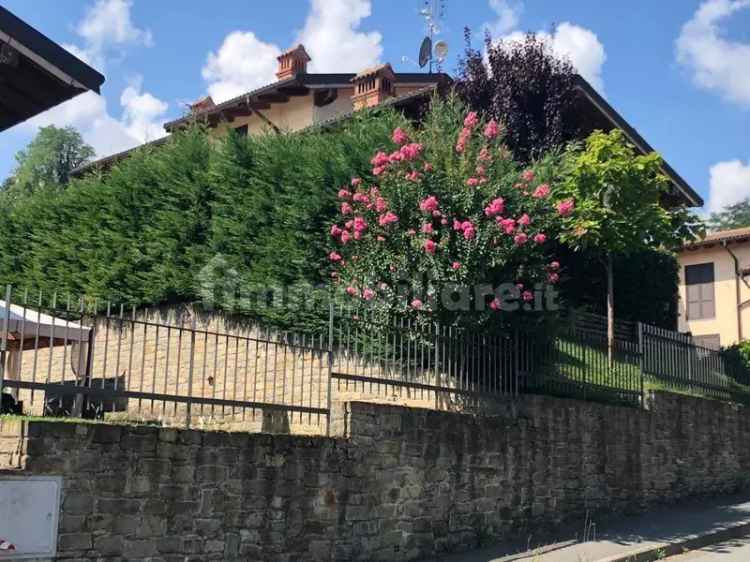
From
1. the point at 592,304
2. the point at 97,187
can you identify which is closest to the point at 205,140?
the point at 97,187

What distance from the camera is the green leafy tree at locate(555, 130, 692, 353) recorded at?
520 inches

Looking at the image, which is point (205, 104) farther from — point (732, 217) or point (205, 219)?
point (732, 217)

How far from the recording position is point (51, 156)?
4219cm

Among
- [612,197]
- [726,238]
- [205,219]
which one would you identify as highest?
[726,238]

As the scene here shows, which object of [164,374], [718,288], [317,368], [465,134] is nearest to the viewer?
[164,374]

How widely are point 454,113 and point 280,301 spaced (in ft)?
13.8

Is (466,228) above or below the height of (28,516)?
above

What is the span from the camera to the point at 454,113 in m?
13.2

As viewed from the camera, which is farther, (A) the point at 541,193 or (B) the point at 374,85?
(B) the point at 374,85

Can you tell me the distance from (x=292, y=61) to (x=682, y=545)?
19524 mm

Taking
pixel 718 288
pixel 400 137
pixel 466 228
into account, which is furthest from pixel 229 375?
pixel 718 288

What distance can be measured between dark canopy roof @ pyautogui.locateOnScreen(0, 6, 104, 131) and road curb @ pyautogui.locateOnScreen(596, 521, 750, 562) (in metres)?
7.25

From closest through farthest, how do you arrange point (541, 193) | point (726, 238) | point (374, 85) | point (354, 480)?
point (354, 480)
point (541, 193)
point (374, 85)
point (726, 238)

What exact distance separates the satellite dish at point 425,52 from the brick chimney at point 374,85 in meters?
2.19
